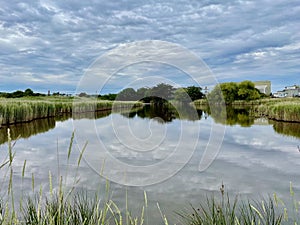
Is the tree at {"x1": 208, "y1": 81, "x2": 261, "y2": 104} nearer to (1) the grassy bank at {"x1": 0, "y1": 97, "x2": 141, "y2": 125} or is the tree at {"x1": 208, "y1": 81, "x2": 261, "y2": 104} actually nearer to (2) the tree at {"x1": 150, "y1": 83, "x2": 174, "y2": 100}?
(1) the grassy bank at {"x1": 0, "y1": 97, "x2": 141, "y2": 125}

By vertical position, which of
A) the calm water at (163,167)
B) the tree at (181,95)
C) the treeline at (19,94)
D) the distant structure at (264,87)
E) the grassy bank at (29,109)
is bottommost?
the calm water at (163,167)

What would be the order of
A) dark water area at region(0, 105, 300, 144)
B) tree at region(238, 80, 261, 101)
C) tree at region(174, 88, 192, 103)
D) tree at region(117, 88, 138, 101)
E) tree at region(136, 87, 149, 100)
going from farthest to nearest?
tree at region(238, 80, 261, 101) → dark water area at region(0, 105, 300, 144) → tree at region(174, 88, 192, 103) → tree at region(117, 88, 138, 101) → tree at region(136, 87, 149, 100)

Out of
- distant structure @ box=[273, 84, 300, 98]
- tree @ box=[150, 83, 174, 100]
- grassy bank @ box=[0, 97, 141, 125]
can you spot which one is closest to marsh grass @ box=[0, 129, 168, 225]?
tree @ box=[150, 83, 174, 100]

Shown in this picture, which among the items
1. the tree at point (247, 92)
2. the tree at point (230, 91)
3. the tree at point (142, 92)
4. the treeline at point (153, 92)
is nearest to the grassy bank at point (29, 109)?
the treeline at point (153, 92)

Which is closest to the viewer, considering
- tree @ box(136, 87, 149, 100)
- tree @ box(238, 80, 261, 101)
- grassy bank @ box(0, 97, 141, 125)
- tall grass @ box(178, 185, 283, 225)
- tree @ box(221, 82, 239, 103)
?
tall grass @ box(178, 185, 283, 225)

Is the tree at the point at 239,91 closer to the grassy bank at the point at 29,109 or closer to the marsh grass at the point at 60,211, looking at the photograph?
the grassy bank at the point at 29,109

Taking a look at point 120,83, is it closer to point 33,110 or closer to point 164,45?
point 164,45

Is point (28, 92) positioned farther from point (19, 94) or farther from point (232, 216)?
point (232, 216)

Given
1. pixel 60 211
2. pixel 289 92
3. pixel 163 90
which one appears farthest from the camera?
pixel 289 92

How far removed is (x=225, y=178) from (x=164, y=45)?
228cm

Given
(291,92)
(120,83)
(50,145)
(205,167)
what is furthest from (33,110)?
(291,92)

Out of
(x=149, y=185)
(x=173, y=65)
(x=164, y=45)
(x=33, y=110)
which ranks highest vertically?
(x=164, y=45)

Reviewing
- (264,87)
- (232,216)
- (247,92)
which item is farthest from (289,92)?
(232,216)

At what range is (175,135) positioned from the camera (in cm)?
807
